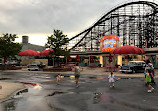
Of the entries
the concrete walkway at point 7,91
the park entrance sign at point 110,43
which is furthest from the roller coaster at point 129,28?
the concrete walkway at point 7,91

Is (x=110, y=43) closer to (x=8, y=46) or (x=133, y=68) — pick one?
(x=133, y=68)

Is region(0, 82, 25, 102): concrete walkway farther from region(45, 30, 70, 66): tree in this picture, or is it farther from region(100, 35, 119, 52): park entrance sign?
region(100, 35, 119, 52): park entrance sign

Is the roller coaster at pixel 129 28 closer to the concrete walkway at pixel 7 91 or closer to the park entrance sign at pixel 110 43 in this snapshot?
the park entrance sign at pixel 110 43

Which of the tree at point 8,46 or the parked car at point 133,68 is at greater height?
the tree at point 8,46

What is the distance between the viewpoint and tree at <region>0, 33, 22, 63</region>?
3334 centimetres

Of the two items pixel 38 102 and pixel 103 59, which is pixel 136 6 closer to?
pixel 103 59

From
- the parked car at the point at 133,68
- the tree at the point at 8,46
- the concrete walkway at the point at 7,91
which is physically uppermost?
the tree at the point at 8,46

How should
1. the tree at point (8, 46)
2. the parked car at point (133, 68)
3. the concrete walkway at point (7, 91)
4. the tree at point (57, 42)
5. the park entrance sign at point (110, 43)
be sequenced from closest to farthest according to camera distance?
the concrete walkway at point (7, 91)
the parked car at point (133, 68)
the tree at point (57, 42)
the tree at point (8, 46)
the park entrance sign at point (110, 43)

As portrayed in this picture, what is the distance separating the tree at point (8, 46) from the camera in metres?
33.3

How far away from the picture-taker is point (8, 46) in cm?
3378

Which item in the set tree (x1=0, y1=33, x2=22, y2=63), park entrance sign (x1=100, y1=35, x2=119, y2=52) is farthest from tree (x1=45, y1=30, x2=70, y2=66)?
park entrance sign (x1=100, y1=35, x2=119, y2=52)

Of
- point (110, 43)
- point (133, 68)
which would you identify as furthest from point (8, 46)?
point (133, 68)

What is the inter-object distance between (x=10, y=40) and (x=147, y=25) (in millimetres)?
32938

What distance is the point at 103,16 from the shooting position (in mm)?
46406
